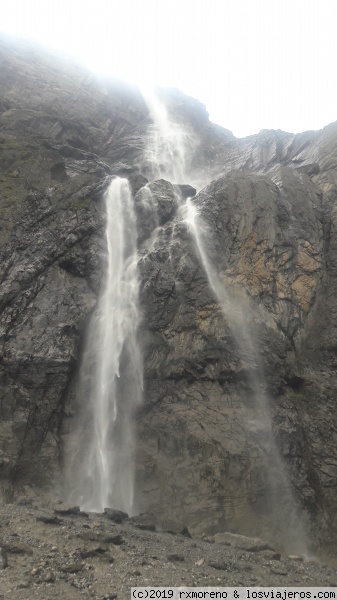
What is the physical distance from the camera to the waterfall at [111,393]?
68.6 feet

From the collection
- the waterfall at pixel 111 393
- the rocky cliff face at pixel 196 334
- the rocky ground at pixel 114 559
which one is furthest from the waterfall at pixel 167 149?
the rocky ground at pixel 114 559

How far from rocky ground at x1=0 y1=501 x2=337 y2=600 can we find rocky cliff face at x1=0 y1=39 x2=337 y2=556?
370 cm

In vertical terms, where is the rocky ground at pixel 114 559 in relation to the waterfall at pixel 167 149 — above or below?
below

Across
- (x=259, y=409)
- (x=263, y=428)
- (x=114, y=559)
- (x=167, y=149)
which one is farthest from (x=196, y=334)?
(x=167, y=149)

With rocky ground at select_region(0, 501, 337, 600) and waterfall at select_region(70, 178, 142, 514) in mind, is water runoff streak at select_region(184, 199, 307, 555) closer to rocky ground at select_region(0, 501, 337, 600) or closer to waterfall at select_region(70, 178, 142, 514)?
rocky ground at select_region(0, 501, 337, 600)

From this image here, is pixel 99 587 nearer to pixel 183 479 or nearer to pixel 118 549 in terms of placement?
pixel 118 549

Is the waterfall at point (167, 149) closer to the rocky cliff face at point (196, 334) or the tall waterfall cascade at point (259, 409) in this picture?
the rocky cliff face at point (196, 334)

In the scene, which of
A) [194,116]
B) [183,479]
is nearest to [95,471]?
[183,479]

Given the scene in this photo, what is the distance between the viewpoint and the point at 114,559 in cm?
1223

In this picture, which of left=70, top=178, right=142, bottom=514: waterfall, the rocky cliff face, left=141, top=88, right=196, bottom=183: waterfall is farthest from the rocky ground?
left=141, top=88, right=196, bottom=183: waterfall

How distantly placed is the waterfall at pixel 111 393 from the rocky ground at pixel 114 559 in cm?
360

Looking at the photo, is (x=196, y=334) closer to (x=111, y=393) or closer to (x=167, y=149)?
(x=111, y=393)

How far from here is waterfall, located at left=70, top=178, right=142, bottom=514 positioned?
20.9 metres

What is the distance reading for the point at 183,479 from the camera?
66.9 ft
